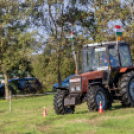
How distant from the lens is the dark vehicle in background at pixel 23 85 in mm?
18984

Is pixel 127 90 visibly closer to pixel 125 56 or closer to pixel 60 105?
pixel 125 56

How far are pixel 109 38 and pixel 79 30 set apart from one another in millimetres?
1823

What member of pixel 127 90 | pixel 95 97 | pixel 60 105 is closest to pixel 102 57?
pixel 127 90

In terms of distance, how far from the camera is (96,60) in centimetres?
1134

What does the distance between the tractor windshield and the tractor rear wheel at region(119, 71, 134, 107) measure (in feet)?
2.66

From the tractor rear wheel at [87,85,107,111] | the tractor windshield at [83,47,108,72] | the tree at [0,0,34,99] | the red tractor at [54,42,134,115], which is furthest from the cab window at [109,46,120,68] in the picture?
the tree at [0,0,34,99]

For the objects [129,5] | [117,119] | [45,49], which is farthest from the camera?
[129,5]

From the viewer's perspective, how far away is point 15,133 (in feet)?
23.5

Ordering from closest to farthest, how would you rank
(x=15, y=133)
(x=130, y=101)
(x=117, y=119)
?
(x=15, y=133) < (x=117, y=119) < (x=130, y=101)

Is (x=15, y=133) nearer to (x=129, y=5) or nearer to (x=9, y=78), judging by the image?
(x=9, y=78)

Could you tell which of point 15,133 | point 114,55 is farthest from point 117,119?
point 114,55

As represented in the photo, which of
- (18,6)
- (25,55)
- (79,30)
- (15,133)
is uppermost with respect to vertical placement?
(18,6)

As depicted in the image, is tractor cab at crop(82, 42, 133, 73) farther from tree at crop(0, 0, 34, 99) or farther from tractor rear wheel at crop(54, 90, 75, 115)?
tree at crop(0, 0, 34, 99)

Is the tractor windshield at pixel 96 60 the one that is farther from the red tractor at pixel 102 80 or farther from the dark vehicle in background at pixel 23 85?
the dark vehicle in background at pixel 23 85
